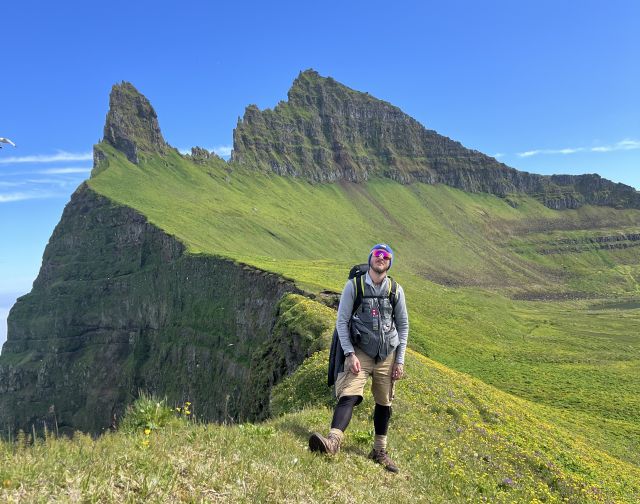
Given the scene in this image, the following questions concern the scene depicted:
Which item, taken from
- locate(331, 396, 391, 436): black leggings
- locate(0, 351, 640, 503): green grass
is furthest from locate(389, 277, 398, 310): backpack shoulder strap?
locate(0, 351, 640, 503): green grass

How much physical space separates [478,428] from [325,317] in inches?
509

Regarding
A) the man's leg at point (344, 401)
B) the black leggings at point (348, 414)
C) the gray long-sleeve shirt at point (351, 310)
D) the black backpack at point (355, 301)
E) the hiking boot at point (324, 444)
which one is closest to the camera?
the hiking boot at point (324, 444)

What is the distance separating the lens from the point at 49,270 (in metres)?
197

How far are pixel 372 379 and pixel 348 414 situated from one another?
0.94m

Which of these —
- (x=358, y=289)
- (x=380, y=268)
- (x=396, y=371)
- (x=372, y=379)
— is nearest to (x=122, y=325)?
(x=372, y=379)

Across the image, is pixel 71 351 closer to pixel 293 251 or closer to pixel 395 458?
pixel 293 251

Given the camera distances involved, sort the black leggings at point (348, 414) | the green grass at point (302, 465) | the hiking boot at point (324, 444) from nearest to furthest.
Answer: the green grass at point (302, 465) < the hiking boot at point (324, 444) < the black leggings at point (348, 414)

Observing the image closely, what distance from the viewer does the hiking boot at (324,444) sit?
941 cm

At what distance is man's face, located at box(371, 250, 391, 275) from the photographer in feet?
33.2

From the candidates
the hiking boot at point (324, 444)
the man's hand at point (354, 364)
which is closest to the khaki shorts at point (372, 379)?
the man's hand at point (354, 364)

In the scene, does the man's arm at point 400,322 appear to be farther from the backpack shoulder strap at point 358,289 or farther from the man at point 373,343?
the backpack shoulder strap at point 358,289

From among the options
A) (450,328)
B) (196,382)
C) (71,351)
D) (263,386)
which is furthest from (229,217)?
(263,386)

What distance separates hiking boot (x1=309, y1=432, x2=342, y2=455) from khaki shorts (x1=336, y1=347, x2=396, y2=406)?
101cm

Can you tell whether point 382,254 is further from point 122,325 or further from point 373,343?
point 122,325
